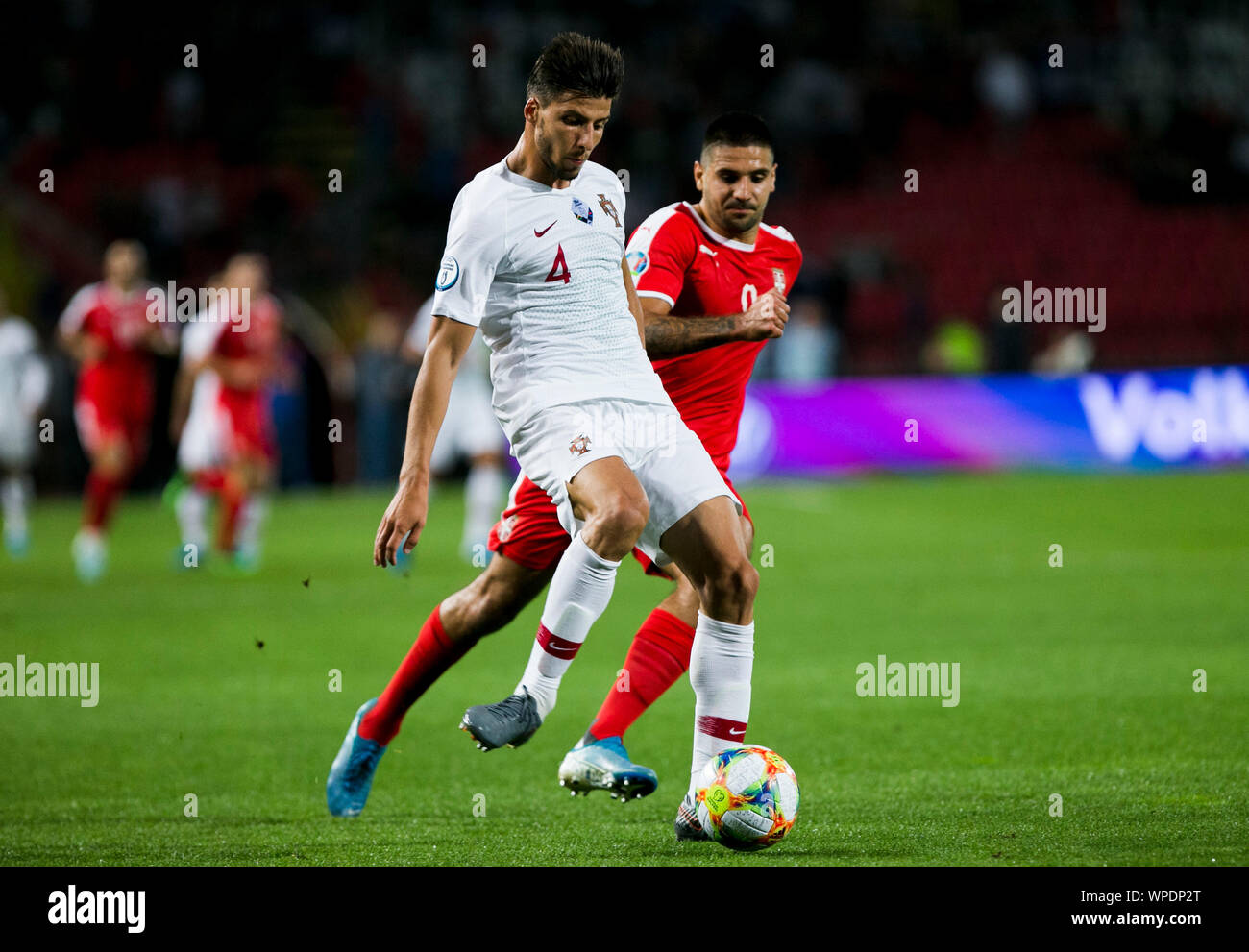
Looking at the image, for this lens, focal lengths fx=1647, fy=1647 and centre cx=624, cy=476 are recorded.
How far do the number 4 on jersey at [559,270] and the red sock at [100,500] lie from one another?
8535mm

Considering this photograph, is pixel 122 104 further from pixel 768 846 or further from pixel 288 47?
pixel 768 846

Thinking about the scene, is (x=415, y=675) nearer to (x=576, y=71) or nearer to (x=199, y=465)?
(x=576, y=71)

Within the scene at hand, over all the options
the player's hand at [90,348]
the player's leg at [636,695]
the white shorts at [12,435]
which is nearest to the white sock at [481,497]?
the player's hand at [90,348]

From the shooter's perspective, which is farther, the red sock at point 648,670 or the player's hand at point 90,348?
the player's hand at point 90,348

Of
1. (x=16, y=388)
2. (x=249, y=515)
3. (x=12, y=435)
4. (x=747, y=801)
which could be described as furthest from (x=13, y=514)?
(x=747, y=801)

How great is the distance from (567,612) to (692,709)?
2.68m

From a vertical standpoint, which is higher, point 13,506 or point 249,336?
point 249,336

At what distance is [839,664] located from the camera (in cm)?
808

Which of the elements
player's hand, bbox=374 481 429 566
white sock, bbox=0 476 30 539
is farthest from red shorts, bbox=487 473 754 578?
white sock, bbox=0 476 30 539

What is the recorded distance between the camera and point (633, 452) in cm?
461

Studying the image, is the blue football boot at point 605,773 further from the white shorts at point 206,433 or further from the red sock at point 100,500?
the red sock at point 100,500

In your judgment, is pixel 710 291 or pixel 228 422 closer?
pixel 710 291

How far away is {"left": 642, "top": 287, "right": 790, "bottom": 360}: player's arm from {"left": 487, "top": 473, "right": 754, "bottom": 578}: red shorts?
0.45m

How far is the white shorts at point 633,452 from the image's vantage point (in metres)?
4.56
